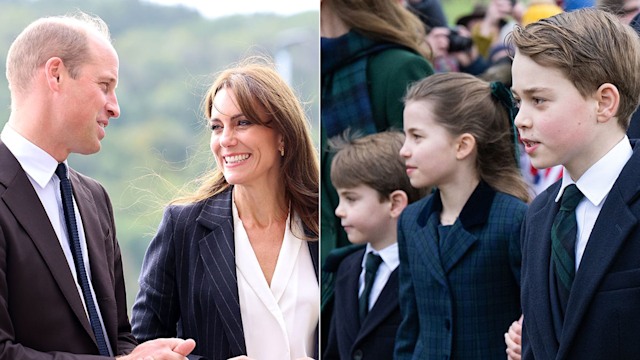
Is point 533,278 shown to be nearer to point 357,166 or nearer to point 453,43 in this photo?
point 357,166

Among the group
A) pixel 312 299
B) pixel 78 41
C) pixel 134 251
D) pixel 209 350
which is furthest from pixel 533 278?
pixel 78 41

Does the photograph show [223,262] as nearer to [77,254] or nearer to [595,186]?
[77,254]

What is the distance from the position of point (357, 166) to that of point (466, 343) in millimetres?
887

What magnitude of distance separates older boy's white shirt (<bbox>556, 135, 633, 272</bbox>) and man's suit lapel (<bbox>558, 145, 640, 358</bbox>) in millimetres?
41

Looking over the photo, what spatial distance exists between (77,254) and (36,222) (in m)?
0.15

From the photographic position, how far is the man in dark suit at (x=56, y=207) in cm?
256

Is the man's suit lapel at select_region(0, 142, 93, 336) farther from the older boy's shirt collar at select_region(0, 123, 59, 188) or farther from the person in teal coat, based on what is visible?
the person in teal coat

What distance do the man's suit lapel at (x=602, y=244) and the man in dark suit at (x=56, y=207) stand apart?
100cm

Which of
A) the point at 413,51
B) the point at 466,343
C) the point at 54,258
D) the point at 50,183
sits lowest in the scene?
the point at 466,343

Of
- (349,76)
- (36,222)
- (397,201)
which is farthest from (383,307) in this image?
(36,222)

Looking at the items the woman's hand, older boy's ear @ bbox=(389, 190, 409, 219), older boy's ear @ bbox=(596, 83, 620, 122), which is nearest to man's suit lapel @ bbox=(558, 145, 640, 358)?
older boy's ear @ bbox=(596, 83, 620, 122)

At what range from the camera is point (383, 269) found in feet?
12.9

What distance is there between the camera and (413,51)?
13.3 feet

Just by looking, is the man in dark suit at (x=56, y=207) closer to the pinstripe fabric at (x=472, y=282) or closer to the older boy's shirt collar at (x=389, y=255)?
the pinstripe fabric at (x=472, y=282)
